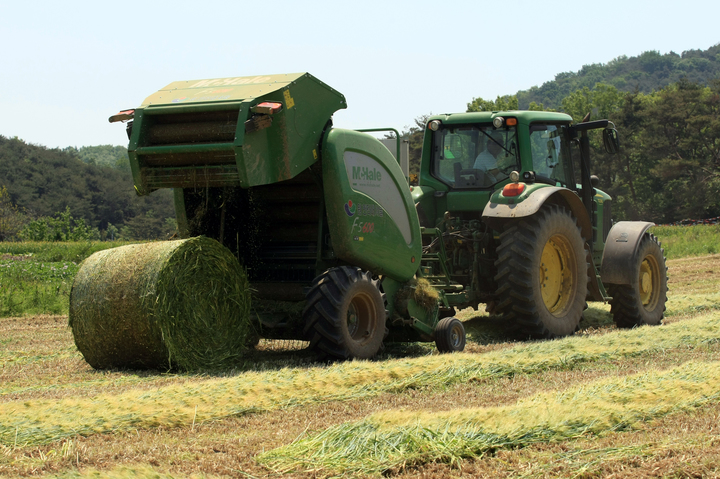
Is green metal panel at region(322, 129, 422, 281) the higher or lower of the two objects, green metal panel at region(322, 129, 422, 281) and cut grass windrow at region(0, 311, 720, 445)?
the higher

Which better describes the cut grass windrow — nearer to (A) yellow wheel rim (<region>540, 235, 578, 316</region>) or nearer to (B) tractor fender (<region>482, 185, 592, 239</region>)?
(A) yellow wheel rim (<region>540, 235, 578, 316</region>)

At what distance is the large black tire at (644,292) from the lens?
9859mm

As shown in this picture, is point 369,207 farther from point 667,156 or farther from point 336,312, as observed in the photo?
point 667,156

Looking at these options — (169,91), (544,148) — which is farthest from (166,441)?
(544,148)

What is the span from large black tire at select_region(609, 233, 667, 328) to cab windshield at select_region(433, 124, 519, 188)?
211 cm

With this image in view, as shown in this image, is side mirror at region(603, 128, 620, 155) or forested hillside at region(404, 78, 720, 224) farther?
forested hillside at region(404, 78, 720, 224)

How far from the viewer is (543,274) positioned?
9062 mm

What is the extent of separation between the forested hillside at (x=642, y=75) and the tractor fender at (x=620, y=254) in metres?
158

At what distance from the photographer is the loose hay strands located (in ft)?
12.1

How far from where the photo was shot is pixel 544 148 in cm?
963

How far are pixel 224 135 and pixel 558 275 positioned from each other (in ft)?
15.2

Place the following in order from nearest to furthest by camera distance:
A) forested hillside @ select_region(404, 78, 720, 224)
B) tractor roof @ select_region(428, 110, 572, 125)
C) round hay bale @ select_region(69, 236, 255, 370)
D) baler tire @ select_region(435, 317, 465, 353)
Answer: round hay bale @ select_region(69, 236, 255, 370) → baler tire @ select_region(435, 317, 465, 353) → tractor roof @ select_region(428, 110, 572, 125) → forested hillside @ select_region(404, 78, 720, 224)

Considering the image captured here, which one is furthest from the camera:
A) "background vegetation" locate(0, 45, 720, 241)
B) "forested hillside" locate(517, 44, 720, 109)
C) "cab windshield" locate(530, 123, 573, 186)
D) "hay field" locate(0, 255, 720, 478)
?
"forested hillside" locate(517, 44, 720, 109)

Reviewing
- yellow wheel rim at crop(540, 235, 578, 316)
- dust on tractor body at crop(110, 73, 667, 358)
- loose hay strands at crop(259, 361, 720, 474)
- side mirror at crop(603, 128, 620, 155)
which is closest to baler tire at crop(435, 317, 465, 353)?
dust on tractor body at crop(110, 73, 667, 358)
